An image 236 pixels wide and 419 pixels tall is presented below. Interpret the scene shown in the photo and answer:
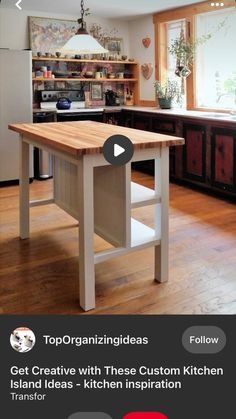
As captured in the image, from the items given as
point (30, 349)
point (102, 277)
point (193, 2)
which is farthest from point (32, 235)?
point (193, 2)

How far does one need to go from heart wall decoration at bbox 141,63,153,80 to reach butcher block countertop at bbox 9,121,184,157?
3.18 meters

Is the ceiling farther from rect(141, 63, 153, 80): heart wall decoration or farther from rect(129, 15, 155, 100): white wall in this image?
rect(141, 63, 153, 80): heart wall decoration

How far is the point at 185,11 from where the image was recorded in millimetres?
4793

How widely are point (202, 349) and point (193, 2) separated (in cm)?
466

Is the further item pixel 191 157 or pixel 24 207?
pixel 191 157

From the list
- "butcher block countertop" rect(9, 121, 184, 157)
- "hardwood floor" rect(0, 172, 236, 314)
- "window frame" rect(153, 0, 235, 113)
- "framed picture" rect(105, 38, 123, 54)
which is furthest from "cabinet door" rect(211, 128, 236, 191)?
"framed picture" rect(105, 38, 123, 54)

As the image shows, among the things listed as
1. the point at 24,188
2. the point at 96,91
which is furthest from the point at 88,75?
the point at 24,188

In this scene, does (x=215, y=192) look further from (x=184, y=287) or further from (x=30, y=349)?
(x=30, y=349)

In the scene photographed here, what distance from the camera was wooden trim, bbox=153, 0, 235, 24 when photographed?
4.47 meters

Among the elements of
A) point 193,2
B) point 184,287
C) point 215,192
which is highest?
point 193,2

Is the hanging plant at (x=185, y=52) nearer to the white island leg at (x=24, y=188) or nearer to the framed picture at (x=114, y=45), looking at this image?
the framed picture at (x=114, y=45)

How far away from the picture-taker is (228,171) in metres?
3.82

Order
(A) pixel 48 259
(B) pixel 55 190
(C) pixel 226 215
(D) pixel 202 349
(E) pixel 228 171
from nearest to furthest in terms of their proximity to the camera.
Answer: (D) pixel 202 349 → (A) pixel 48 259 → (B) pixel 55 190 → (C) pixel 226 215 → (E) pixel 228 171

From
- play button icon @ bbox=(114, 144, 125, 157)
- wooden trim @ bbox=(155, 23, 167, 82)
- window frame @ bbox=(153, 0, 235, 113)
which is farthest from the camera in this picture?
wooden trim @ bbox=(155, 23, 167, 82)
